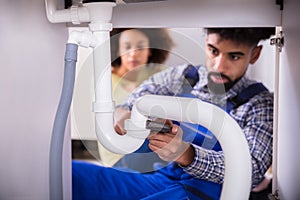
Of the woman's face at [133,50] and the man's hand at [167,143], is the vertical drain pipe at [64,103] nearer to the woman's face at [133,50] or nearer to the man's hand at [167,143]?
the man's hand at [167,143]

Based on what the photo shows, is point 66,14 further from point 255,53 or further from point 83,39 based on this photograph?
point 255,53

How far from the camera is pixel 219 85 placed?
1479 millimetres

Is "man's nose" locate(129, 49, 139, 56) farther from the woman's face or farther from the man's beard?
the man's beard

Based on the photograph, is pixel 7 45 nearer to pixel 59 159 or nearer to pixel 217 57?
pixel 59 159

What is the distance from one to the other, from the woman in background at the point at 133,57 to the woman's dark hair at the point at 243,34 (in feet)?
0.59

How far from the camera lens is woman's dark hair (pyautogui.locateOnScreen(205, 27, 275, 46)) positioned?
4.71 feet

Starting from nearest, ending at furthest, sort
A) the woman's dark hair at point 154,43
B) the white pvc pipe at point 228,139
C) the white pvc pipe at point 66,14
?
1. the white pvc pipe at point 228,139
2. the white pvc pipe at point 66,14
3. the woman's dark hair at point 154,43

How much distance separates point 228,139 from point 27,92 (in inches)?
24.6

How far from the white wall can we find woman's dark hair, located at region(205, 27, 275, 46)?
532mm

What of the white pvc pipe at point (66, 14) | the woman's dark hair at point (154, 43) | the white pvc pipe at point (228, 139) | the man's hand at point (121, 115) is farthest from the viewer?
the woman's dark hair at point (154, 43)

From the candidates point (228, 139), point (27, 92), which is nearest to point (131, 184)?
point (27, 92)

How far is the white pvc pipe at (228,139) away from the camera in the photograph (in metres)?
0.80

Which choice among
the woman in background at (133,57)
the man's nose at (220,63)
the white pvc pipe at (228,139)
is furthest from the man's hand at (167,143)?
the man's nose at (220,63)

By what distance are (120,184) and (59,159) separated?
29.3 inches
